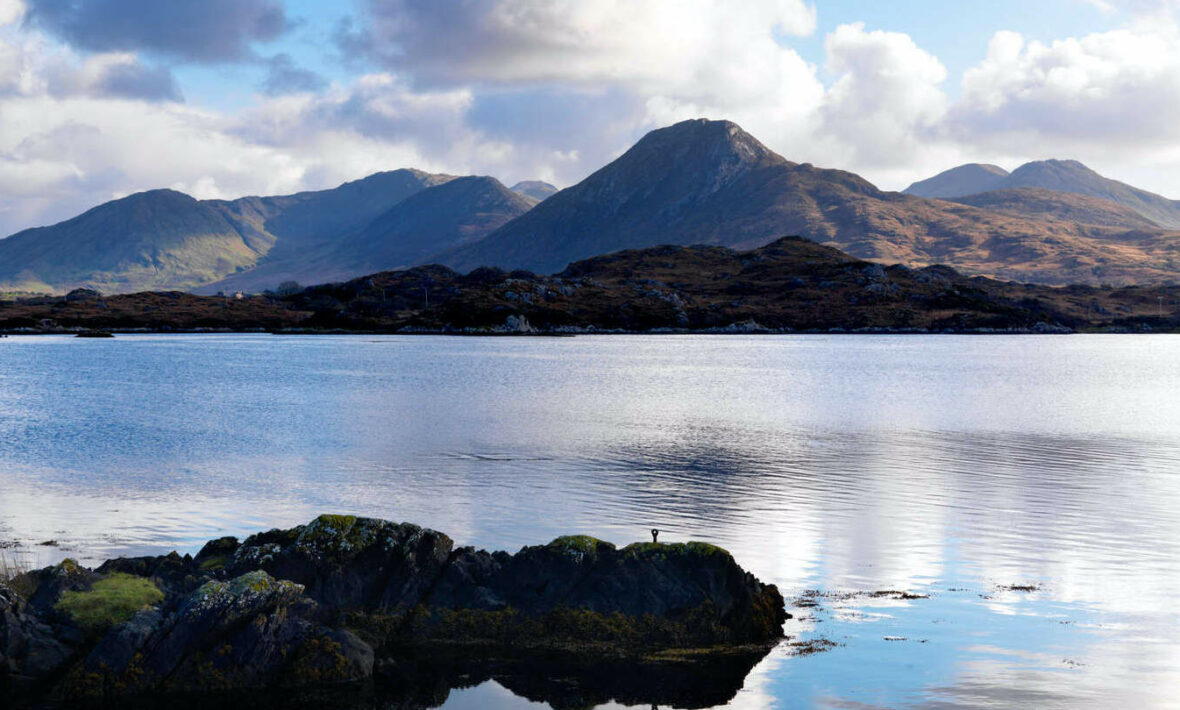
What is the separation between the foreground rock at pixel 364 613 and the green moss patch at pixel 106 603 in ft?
0.11

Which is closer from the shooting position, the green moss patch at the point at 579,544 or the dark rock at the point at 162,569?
the dark rock at the point at 162,569

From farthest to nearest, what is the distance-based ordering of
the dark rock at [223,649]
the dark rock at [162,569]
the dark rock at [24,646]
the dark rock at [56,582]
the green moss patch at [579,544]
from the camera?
the green moss patch at [579,544] < the dark rock at [162,569] < the dark rock at [56,582] < the dark rock at [24,646] < the dark rock at [223,649]

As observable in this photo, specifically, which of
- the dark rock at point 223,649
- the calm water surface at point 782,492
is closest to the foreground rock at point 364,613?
the dark rock at point 223,649

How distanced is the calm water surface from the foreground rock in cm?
203

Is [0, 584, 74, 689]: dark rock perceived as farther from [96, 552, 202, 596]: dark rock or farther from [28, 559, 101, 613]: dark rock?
[96, 552, 202, 596]: dark rock

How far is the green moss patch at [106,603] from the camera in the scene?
19.2 metres

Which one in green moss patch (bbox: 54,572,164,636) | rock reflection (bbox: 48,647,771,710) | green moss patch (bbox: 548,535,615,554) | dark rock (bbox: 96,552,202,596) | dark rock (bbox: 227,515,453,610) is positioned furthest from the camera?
green moss patch (bbox: 548,535,615,554)

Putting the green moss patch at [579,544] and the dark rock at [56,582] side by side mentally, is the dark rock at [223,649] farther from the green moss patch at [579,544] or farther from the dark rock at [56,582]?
the green moss patch at [579,544]

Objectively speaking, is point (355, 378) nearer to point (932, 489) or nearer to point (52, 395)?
point (52, 395)

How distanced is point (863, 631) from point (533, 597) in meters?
7.12

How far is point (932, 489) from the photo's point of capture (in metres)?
40.0

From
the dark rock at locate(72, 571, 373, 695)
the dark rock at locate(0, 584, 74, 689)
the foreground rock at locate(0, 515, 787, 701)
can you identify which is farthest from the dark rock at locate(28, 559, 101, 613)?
the dark rock at locate(72, 571, 373, 695)

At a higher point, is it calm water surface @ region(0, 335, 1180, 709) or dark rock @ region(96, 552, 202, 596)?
dark rock @ region(96, 552, 202, 596)

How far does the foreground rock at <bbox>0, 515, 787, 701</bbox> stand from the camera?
712 inches
